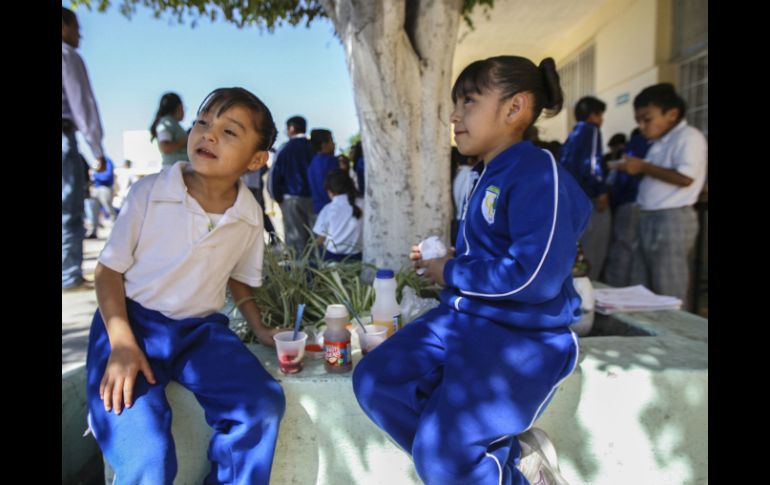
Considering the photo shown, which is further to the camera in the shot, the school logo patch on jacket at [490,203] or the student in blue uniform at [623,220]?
the student in blue uniform at [623,220]

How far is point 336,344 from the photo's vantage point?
2113 mm

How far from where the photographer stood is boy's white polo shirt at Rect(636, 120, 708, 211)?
13.6ft

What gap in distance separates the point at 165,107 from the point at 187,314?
394cm

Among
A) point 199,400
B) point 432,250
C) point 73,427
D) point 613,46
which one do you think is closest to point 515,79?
point 432,250

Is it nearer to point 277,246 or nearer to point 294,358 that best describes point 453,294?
point 294,358

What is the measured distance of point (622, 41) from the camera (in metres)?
8.52

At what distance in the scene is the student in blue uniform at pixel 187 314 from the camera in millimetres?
1708

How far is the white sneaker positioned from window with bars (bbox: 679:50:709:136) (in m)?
7.06

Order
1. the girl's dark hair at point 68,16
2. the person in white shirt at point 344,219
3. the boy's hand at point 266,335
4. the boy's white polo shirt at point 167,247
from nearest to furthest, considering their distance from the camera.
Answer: the boy's white polo shirt at point 167,247
the boy's hand at point 266,335
the girl's dark hair at point 68,16
the person in white shirt at point 344,219

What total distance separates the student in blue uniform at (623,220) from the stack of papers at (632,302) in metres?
2.00

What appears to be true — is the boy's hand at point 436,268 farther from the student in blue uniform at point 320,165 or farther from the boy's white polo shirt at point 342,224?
the student in blue uniform at point 320,165

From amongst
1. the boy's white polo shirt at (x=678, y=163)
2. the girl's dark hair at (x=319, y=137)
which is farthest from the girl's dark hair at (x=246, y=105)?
the girl's dark hair at (x=319, y=137)
